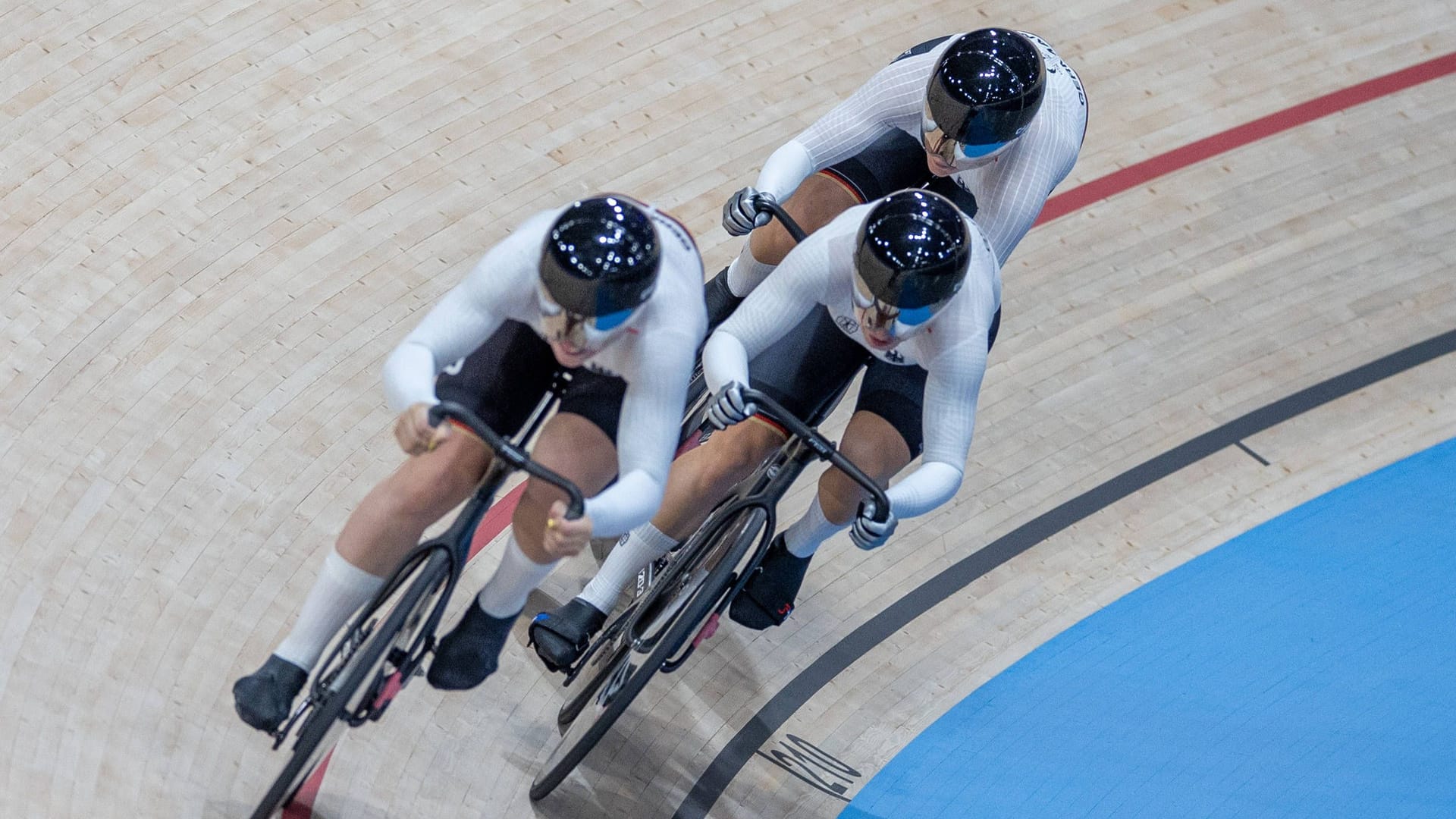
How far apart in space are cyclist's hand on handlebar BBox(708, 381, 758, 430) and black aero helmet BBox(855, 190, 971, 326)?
0.32 meters

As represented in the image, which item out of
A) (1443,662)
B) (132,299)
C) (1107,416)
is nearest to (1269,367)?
(1107,416)

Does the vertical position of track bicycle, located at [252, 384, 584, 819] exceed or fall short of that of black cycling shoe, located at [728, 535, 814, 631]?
it exceeds it

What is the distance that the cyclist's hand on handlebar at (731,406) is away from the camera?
3250mm

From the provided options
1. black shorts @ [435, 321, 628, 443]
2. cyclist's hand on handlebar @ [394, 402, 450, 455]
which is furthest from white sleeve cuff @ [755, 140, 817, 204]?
cyclist's hand on handlebar @ [394, 402, 450, 455]

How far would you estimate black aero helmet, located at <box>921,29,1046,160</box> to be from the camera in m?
3.53

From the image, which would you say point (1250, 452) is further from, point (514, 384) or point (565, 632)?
point (514, 384)

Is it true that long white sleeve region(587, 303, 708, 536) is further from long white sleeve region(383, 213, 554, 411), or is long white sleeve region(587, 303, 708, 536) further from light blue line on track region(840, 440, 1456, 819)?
light blue line on track region(840, 440, 1456, 819)

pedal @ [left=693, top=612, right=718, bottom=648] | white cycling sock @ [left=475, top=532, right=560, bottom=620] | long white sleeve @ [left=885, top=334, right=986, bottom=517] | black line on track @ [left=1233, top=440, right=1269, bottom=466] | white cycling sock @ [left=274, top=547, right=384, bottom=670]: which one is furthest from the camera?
black line on track @ [left=1233, top=440, right=1269, bottom=466]

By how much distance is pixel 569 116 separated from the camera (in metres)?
5.54

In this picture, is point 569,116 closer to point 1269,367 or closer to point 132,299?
point 132,299

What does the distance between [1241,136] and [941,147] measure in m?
2.92

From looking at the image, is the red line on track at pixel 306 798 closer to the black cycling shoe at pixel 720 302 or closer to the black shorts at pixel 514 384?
the black shorts at pixel 514 384

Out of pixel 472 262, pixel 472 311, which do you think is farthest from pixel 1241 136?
pixel 472 311

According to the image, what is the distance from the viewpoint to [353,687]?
3.09m
